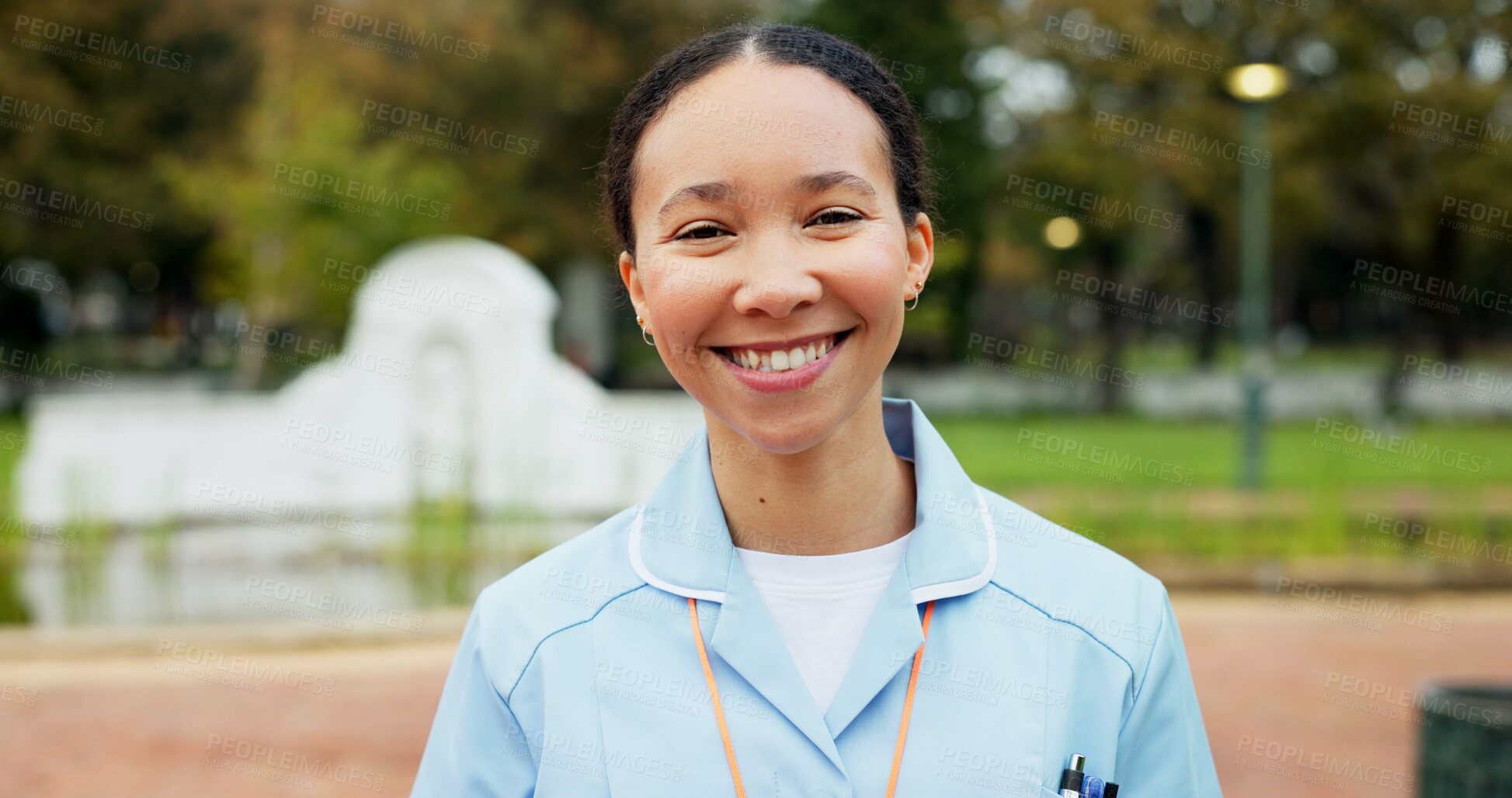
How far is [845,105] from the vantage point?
1.78 m

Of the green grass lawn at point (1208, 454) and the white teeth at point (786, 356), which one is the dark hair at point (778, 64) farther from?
the green grass lawn at point (1208, 454)

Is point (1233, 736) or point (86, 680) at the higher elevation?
point (1233, 736)

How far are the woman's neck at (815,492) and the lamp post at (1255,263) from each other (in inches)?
424

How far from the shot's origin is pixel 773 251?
1705mm

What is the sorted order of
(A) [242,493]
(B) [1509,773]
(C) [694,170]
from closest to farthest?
(C) [694,170], (B) [1509,773], (A) [242,493]

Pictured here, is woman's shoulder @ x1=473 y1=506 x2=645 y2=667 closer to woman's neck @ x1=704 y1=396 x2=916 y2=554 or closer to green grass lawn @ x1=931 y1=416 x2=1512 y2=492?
woman's neck @ x1=704 y1=396 x2=916 y2=554

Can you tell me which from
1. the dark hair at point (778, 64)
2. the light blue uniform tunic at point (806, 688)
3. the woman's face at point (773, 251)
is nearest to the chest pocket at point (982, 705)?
the light blue uniform tunic at point (806, 688)

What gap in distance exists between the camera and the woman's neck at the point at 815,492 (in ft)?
6.24

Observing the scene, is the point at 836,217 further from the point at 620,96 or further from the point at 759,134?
the point at 620,96

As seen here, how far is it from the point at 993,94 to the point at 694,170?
25892mm

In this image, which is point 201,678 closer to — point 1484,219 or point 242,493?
point 242,493

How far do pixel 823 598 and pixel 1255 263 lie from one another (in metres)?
12.2

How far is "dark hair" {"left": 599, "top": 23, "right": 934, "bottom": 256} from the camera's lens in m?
1.80

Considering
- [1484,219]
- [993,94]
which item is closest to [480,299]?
[993,94]
